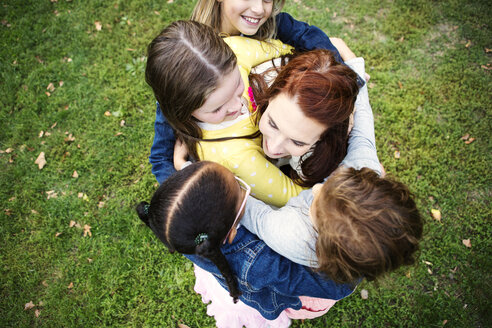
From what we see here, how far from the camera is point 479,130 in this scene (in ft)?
14.7

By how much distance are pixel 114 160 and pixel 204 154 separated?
104 inches

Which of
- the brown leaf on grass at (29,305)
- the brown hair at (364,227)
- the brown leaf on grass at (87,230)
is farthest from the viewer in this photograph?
the brown leaf on grass at (87,230)

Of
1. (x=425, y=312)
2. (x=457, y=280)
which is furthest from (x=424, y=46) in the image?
(x=425, y=312)

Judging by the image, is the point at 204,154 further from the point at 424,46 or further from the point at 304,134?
the point at 424,46

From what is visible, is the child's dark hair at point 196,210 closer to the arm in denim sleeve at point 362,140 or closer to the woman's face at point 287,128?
the woman's face at point 287,128

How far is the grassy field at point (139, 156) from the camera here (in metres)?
3.73

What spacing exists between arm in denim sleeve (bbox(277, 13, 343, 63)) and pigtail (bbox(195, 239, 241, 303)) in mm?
2337

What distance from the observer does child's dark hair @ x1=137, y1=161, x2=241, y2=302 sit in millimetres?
1829

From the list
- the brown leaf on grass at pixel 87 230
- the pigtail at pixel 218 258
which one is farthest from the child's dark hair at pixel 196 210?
the brown leaf on grass at pixel 87 230

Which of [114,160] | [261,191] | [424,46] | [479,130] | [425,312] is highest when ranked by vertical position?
[424,46]

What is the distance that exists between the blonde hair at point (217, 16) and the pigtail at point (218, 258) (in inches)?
91.7

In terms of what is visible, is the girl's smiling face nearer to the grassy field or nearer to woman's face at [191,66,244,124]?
woman's face at [191,66,244,124]

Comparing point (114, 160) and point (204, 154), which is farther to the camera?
point (114, 160)

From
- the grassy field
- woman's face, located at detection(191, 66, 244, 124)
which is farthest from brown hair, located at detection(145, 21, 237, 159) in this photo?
the grassy field
